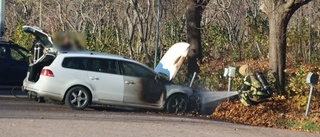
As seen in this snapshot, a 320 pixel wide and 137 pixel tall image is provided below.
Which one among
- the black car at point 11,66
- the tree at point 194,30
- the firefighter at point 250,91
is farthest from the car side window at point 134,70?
the tree at point 194,30

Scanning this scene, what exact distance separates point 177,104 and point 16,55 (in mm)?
6778

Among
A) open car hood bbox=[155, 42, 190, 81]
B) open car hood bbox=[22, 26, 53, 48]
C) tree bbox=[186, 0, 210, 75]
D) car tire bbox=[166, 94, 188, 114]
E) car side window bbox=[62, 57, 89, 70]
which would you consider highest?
tree bbox=[186, 0, 210, 75]

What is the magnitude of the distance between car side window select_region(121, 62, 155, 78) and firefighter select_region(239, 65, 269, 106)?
340cm

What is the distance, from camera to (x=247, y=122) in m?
20.5

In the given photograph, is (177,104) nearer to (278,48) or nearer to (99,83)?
(99,83)

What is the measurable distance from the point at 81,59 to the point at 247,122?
5099 millimetres

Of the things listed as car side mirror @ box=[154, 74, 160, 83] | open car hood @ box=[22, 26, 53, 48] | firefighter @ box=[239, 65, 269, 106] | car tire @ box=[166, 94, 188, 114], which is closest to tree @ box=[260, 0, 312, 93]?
firefighter @ box=[239, 65, 269, 106]

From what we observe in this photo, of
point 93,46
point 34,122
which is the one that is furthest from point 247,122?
point 93,46

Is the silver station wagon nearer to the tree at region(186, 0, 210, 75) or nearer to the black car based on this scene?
the black car

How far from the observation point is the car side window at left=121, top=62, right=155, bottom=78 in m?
19.2

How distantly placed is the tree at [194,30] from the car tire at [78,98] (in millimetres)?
9425

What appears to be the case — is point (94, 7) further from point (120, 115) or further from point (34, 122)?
point (34, 122)

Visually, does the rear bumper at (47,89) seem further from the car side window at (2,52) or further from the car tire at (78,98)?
the car side window at (2,52)

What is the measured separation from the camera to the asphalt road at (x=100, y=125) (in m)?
14.3
